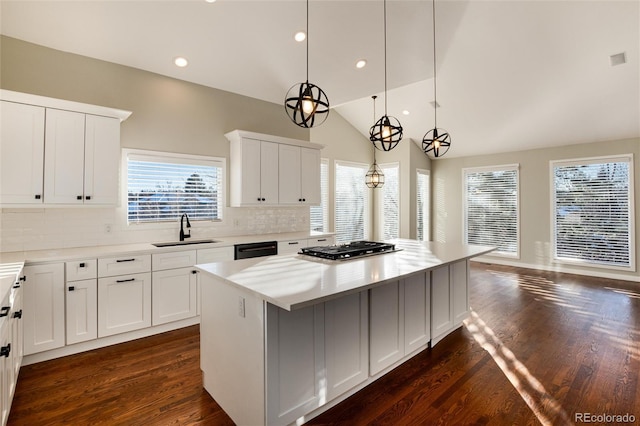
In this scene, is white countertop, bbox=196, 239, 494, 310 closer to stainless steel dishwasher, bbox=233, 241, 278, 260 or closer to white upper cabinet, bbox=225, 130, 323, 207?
stainless steel dishwasher, bbox=233, 241, 278, 260

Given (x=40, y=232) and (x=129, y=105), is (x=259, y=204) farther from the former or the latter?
(x=40, y=232)

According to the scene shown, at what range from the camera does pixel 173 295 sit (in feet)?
11.3

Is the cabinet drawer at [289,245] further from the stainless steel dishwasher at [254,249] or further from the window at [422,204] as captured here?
the window at [422,204]

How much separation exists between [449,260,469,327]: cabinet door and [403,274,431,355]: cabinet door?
1.79 feet

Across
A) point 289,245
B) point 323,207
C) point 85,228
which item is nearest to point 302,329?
point 289,245

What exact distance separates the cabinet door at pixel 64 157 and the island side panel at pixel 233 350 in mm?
1839

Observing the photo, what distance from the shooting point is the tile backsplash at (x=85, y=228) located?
10.0 ft

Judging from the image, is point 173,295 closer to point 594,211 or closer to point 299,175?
point 299,175

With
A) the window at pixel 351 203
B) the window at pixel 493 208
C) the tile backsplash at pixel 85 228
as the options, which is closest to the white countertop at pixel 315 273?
the tile backsplash at pixel 85 228

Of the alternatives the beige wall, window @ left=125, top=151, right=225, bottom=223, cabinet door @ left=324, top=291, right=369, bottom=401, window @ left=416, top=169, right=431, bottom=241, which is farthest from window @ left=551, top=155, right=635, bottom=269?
window @ left=125, top=151, right=225, bottom=223

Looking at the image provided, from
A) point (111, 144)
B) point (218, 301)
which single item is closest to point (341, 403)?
point (218, 301)

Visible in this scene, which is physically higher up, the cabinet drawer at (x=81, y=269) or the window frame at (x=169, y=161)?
the window frame at (x=169, y=161)

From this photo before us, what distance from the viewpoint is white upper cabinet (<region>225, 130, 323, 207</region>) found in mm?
4336

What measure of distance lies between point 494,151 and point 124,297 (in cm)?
738
